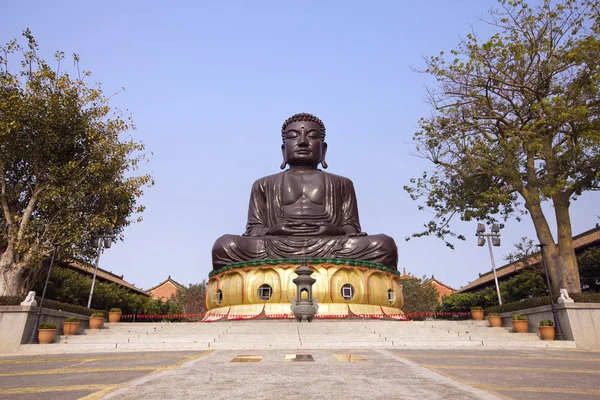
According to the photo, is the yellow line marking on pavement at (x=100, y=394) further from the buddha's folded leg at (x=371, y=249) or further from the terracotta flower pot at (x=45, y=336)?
the buddha's folded leg at (x=371, y=249)

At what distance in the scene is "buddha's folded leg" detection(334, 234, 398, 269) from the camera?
17719 mm

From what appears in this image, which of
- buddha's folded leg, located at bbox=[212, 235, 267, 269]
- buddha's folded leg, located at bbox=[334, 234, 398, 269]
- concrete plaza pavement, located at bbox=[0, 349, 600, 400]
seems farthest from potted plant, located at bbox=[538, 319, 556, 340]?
buddha's folded leg, located at bbox=[212, 235, 267, 269]

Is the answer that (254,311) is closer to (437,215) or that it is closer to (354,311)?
(354,311)

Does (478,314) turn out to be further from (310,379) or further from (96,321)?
(310,379)

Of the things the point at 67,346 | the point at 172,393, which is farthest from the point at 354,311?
the point at 172,393

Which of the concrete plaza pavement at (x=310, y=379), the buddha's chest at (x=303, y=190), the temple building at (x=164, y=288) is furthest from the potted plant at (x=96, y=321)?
the temple building at (x=164, y=288)

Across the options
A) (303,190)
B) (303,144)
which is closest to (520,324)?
(303,190)

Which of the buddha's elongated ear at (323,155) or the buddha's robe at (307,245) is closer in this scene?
the buddha's robe at (307,245)

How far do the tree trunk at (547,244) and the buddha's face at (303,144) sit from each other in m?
10.9

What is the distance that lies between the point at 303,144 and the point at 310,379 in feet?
56.9

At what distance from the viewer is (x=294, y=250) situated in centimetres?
1748

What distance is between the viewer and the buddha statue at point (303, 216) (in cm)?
1767

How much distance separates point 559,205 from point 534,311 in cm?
274

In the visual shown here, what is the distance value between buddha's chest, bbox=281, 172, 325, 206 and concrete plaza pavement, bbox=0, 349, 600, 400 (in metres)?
13.7
